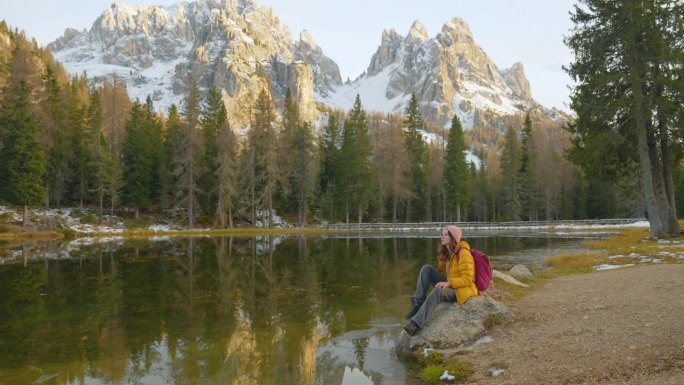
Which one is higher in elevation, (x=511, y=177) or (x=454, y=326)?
(x=511, y=177)

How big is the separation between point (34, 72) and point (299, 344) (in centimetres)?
5853

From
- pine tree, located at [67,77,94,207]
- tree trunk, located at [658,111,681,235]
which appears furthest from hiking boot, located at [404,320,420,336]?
pine tree, located at [67,77,94,207]

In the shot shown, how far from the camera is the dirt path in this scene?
5.34 m

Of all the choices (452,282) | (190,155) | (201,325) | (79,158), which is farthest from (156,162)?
(452,282)

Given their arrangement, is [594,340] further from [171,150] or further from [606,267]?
[171,150]

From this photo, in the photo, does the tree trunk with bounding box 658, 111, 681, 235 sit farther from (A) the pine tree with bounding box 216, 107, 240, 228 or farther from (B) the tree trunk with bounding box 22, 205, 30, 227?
(B) the tree trunk with bounding box 22, 205, 30, 227

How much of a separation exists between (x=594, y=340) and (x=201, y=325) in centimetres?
715

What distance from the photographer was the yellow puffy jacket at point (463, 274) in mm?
8031

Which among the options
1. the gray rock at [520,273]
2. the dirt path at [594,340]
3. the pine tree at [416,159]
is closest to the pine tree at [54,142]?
the pine tree at [416,159]

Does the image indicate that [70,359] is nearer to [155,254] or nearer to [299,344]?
[299,344]

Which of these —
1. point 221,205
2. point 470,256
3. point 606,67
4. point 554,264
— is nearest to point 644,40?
point 606,67

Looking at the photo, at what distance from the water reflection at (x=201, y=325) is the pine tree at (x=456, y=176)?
5382cm

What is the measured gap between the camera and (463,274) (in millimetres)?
8125

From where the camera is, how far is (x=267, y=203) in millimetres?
56094
